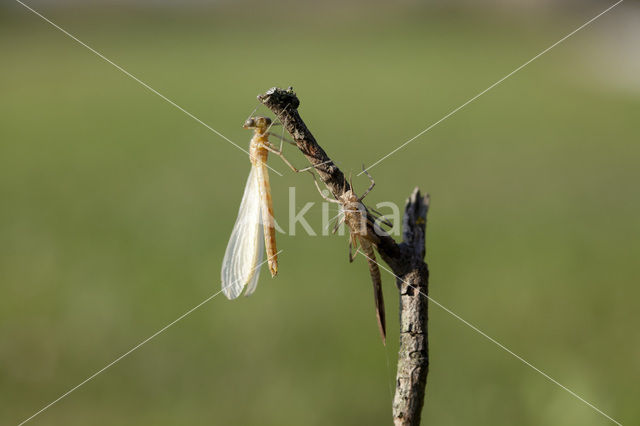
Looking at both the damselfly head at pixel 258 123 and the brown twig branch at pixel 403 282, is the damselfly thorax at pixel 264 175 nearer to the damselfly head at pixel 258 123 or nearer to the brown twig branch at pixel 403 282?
the damselfly head at pixel 258 123

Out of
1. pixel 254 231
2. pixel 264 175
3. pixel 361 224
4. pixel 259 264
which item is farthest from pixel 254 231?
pixel 361 224

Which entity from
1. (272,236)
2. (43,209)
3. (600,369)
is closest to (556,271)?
(600,369)

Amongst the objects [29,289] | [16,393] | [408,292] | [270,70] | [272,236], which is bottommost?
[16,393]

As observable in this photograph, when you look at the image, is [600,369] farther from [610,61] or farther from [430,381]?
[610,61]

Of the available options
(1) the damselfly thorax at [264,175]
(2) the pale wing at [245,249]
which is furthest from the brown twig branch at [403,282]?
(2) the pale wing at [245,249]

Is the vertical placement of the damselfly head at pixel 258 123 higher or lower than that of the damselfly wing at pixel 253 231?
higher

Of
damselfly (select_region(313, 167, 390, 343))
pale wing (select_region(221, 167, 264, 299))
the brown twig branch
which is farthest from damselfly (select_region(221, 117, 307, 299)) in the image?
the brown twig branch

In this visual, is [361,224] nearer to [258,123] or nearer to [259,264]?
[259,264]
